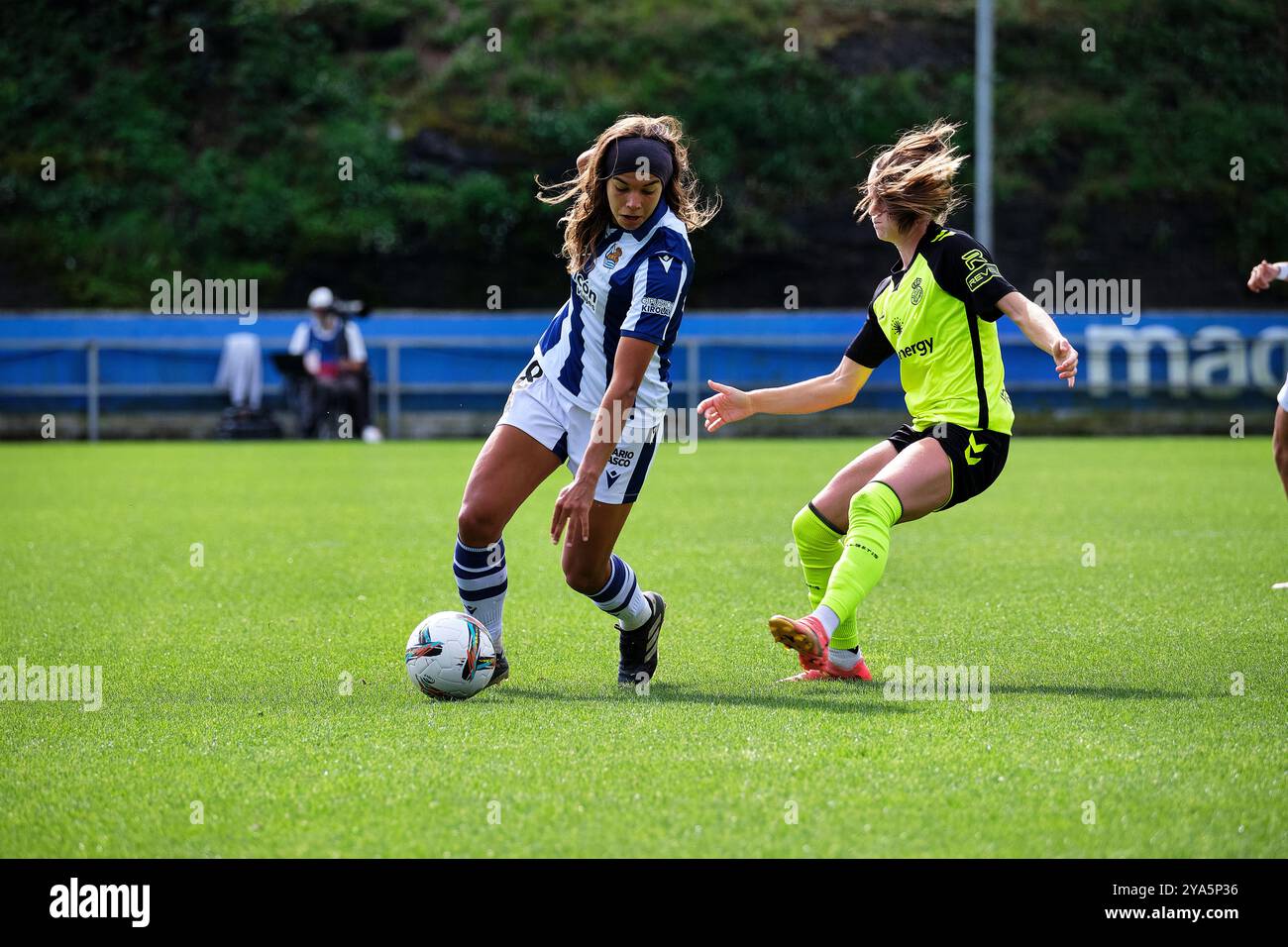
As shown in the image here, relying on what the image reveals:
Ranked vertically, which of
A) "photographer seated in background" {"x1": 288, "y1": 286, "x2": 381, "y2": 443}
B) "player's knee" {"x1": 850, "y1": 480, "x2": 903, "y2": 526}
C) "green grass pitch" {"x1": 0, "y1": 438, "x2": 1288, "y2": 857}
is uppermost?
"photographer seated in background" {"x1": 288, "y1": 286, "x2": 381, "y2": 443}

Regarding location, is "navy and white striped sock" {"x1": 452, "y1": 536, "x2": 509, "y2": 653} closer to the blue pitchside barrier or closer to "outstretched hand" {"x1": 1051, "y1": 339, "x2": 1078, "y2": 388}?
"outstretched hand" {"x1": 1051, "y1": 339, "x2": 1078, "y2": 388}

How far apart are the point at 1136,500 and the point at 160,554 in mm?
8010

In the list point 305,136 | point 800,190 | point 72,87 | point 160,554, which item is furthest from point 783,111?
point 160,554

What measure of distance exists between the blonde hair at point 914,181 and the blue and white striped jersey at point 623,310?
2.73 feet

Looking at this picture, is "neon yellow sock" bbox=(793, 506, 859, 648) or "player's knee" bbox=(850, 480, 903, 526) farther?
"neon yellow sock" bbox=(793, 506, 859, 648)

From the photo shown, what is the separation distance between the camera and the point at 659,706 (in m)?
5.34

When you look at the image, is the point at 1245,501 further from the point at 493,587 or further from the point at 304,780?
the point at 304,780

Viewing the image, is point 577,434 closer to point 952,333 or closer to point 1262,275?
point 952,333

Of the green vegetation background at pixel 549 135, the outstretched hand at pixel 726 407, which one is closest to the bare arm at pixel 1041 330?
the outstretched hand at pixel 726 407

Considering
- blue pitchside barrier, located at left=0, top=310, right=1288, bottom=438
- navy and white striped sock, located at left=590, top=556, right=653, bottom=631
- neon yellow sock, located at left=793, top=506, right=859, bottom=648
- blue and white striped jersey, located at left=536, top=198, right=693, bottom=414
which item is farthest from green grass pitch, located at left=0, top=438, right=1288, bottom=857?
blue pitchside barrier, located at left=0, top=310, right=1288, bottom=438

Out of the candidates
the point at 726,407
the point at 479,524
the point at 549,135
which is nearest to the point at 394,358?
the point at 549,135

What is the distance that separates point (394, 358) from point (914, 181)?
62.4 ft

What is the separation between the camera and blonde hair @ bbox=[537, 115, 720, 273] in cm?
549

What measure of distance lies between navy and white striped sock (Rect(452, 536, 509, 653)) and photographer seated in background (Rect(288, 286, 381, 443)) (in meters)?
16.8
